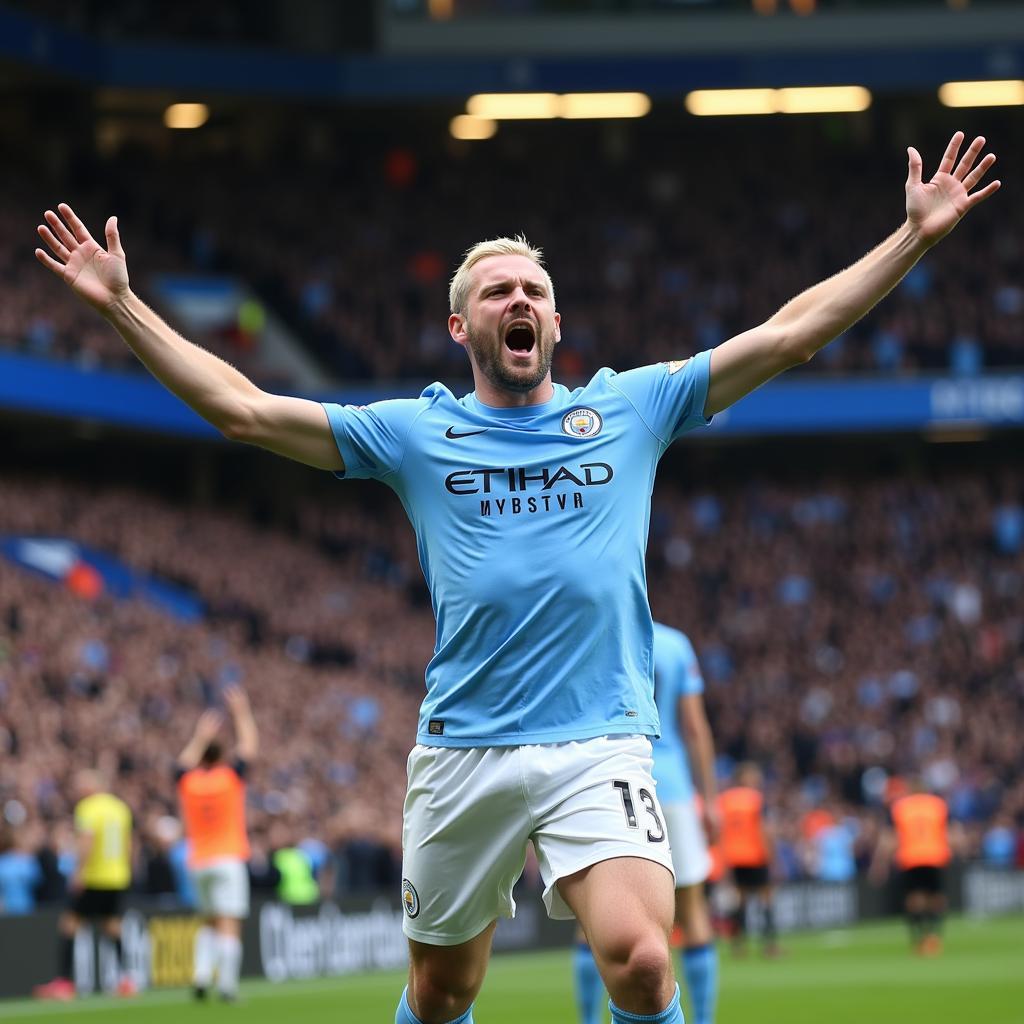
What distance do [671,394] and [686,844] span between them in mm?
4805

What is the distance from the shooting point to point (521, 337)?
6.30m

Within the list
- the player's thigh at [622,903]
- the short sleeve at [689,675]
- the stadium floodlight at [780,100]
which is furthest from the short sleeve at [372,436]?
the stadium floodlight at [780,100]

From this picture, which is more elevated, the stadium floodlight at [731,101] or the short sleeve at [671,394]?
the stadium floodlight at [731,101]

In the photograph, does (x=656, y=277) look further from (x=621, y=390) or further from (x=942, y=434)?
(x=621, y=390)

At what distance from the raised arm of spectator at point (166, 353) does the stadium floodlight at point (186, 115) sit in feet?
123

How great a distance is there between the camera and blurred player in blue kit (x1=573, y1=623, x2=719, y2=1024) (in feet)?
34.9

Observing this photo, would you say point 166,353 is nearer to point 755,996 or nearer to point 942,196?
point 942,196

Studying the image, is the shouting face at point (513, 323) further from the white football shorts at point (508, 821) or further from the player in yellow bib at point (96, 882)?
the player in yellow bib at point (96, 882)

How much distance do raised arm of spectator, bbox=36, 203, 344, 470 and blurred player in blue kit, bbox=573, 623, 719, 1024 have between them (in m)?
4.80

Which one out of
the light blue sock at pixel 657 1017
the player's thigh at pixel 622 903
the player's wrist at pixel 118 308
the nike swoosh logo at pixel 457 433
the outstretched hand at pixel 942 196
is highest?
the outstretched hand at pixel 942 196

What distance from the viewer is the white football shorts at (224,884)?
52.5ft

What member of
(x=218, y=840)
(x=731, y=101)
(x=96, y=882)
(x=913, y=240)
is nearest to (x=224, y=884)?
(x=218, y=840)

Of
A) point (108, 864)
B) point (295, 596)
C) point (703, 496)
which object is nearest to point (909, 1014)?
point (108, 864)

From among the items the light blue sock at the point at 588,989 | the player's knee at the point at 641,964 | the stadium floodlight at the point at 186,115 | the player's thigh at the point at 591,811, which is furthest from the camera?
the stadium floodlight at the point at 186,115
